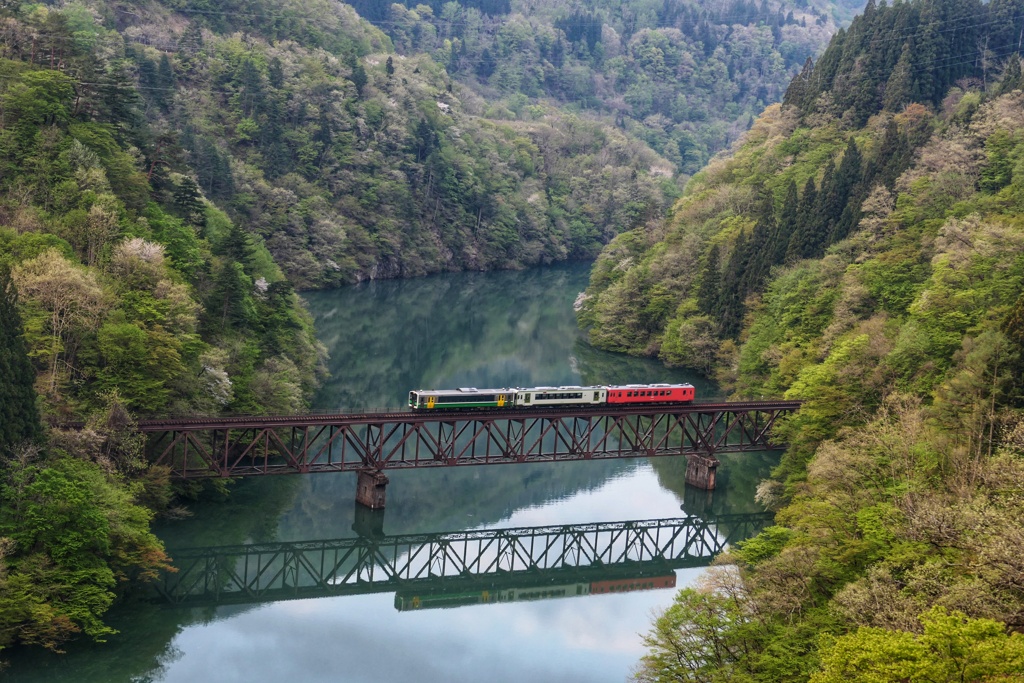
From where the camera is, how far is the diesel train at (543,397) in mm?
66562

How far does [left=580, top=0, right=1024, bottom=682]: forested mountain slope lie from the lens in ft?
124

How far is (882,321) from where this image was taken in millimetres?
77000

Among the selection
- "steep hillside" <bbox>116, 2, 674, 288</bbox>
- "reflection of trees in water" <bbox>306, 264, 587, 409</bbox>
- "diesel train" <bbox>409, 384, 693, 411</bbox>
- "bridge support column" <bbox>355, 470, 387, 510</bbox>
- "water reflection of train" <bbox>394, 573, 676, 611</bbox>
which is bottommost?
"water reflection of train" <bbox>394, 573, 676, 611</bbox>

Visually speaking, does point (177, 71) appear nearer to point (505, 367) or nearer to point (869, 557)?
point (505, 367)

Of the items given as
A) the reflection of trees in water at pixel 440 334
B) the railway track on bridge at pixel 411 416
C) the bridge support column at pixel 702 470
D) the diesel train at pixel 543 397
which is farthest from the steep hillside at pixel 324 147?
the diesel train at pixel 543 397

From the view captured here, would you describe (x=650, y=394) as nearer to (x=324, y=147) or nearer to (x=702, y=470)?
(x=702, y=470)

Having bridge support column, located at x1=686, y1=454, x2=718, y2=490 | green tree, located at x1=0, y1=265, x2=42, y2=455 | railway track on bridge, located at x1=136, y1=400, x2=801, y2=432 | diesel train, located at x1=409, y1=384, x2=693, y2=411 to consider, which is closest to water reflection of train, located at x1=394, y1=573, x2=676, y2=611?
railway track on bridge, located at x1=136, y1=400, x2=801, y2=432

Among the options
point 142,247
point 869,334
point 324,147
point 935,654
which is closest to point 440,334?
point 324,147

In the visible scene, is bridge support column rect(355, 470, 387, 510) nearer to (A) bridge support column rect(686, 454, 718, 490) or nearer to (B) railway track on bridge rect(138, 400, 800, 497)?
(B) railway track on bridge rect(138, 400, 800, 497)

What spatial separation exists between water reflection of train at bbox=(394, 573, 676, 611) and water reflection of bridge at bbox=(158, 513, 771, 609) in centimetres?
6

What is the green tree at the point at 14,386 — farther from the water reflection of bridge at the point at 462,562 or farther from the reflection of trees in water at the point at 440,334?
the reflection of trees in water at the point at 440,334

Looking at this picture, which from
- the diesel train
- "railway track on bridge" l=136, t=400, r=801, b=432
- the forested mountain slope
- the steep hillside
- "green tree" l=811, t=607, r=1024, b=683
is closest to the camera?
"green tree" l=811, t=607, r=1024, b=683

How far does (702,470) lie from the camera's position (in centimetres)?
7456

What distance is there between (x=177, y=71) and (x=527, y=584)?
113143 millimetres
